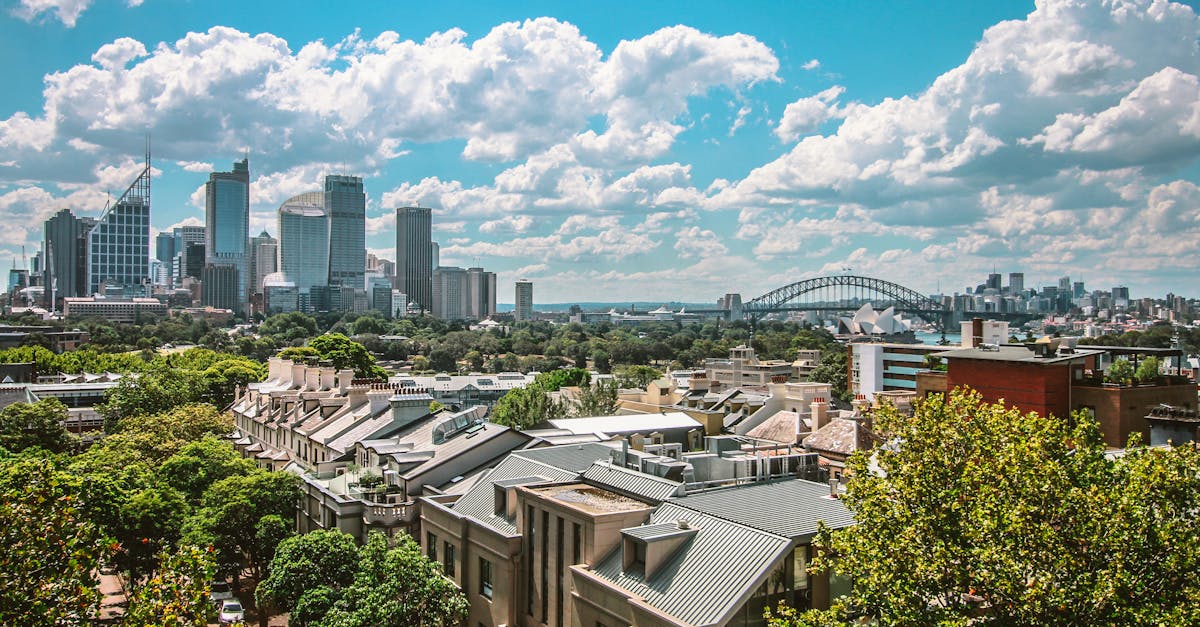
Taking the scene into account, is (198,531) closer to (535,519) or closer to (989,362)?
(535,519)

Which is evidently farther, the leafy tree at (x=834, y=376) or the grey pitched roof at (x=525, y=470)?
the leafy tree at (x=834, y=376)

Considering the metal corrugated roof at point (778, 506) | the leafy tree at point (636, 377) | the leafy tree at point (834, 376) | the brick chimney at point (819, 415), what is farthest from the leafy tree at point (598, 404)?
the leafy tree at point (636, 377)

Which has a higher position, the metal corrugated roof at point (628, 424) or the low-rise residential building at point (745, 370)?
the metal corrugated roof at point (628, 424)

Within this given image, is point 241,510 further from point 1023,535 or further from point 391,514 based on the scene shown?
point 1023,535

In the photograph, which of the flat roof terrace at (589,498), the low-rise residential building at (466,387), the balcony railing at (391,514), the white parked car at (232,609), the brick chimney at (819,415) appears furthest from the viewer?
the low-rise residential building at (466,387)

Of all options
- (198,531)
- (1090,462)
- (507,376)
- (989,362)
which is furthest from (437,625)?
(507,376)

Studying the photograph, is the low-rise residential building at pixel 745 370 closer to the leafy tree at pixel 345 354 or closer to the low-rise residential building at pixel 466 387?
the low-rise residential building at pixel 466 387

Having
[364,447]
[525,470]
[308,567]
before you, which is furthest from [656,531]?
[364,447]
